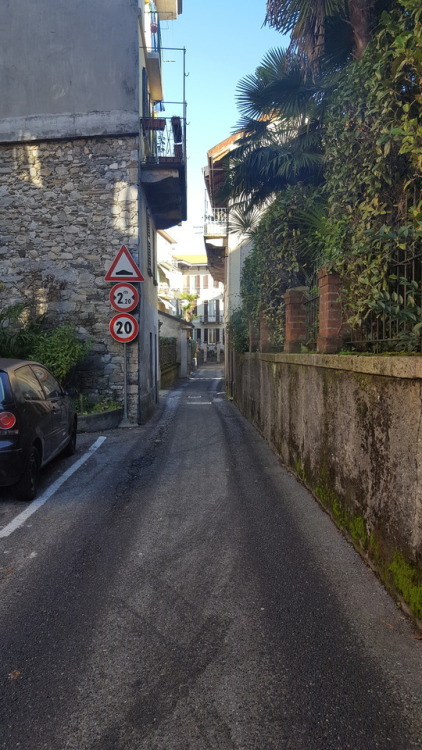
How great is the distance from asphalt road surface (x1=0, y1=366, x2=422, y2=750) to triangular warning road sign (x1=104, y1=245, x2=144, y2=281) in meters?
5.73

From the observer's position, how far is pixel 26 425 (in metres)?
5.30

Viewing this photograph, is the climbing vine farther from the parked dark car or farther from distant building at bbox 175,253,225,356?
distant building at bbox 175,253,225,356

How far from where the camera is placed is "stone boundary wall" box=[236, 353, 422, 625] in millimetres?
2980

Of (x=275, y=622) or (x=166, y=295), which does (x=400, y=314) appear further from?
(x=166, y=295)

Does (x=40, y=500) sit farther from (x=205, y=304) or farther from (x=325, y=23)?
(x=205, y=304)

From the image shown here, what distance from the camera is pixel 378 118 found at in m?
4.39

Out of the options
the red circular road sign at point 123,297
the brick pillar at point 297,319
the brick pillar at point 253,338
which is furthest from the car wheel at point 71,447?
the brick pillar at point 253,338

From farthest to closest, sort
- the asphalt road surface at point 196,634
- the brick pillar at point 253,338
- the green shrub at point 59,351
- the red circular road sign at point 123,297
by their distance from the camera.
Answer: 1. the brick pillar at point 253,338
2. the red circular road sign at point 123,297
3. the green shrub at point 59,351
4. the asphalt road surface at point 196,634

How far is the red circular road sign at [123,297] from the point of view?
34.3ft

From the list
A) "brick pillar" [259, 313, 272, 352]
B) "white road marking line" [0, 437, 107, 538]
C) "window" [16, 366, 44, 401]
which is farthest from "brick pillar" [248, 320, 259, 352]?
"window" [16, 366, 44, 401]

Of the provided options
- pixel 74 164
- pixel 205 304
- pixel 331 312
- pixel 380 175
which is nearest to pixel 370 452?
pixel 331 312

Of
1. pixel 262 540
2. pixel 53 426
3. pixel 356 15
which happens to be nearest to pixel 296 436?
pixel 262 540

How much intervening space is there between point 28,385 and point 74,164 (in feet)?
22.2

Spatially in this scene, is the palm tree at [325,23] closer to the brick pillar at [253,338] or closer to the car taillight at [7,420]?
the brick pillar at [253,338]
